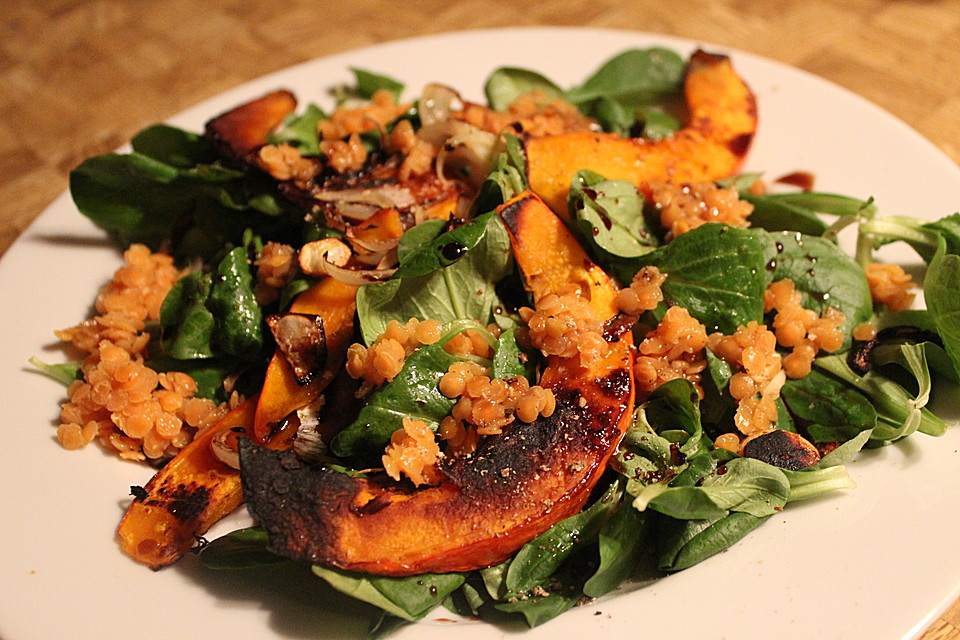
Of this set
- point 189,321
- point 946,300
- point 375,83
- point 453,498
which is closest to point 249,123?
point 375,83

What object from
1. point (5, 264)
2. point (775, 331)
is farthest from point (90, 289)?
point (775, 331)

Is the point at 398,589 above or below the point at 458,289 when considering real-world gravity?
below

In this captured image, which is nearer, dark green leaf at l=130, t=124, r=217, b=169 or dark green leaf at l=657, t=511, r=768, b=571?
dark green leaf at l=657, t=511, r=768, b=571

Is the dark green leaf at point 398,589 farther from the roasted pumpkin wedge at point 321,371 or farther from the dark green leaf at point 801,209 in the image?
the dark green leaf at point 801,209

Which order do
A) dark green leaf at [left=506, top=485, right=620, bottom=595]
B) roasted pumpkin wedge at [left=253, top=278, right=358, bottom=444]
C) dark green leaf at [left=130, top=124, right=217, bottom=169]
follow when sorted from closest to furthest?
dark green leaf at [left=506, top=485, right=620, bottom=595], roasted pumpkin wedge at [left=253, top=278, right=358, bottom=444], dark green leaf at [left=130, top=124, right=217, bottom=169]

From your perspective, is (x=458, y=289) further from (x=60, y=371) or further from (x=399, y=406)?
(x=60, y=371)

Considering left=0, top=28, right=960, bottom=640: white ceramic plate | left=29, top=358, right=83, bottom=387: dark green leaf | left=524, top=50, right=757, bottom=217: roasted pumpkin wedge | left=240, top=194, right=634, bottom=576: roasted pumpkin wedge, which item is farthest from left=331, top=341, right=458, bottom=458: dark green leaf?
left=29, top=358, right=83, bottom=387: dark green leaf

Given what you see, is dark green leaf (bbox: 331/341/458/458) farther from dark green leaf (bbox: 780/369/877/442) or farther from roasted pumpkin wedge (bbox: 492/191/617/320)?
dark green leaf (bbox: 780/369/877/442)
